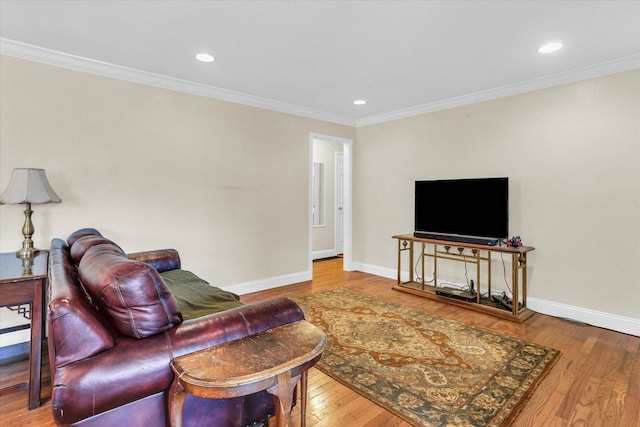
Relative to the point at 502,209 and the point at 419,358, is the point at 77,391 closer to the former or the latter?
the point at 419,358

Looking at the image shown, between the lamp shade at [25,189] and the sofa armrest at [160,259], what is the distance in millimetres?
837

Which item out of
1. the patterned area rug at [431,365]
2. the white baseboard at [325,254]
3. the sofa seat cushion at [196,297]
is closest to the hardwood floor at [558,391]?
the patterned area rug at [431,365]

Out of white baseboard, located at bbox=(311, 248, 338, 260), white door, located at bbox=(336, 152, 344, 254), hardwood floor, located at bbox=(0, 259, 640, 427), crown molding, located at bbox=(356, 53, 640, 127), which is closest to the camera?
hardwood floor, located at bbox=(0, 259, 640, 427)

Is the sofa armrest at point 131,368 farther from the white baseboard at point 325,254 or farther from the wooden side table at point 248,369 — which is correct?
the white baseboard at point 325,254

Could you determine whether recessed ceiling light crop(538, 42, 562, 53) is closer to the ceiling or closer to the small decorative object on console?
the ceiling

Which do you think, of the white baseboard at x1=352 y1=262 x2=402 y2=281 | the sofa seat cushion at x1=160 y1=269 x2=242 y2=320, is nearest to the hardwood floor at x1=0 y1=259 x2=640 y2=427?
the sofa seat cushion at x1=160 y1=269 x2=242 y2=320

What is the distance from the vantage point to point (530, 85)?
138 inches

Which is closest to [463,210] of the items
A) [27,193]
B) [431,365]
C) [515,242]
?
[515,242]

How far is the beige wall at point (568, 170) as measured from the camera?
3.01m

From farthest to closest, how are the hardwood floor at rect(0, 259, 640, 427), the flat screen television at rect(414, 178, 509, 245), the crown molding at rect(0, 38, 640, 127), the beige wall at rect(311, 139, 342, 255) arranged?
1. the beige wall at rect(311, 139, 342, 255)
2. the flat screen television at rect(414, 178, 509, 245)
3. the crown molding at rect(0, 38, 640, 127)
4. the hardwood floor at rect(0, 259, 640, 427)

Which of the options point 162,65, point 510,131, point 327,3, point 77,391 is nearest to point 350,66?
point 327,3

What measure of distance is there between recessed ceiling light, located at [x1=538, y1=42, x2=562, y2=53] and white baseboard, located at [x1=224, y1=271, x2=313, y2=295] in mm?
3744

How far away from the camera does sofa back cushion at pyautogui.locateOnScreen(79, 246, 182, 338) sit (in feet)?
4.26

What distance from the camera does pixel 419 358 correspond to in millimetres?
2518
